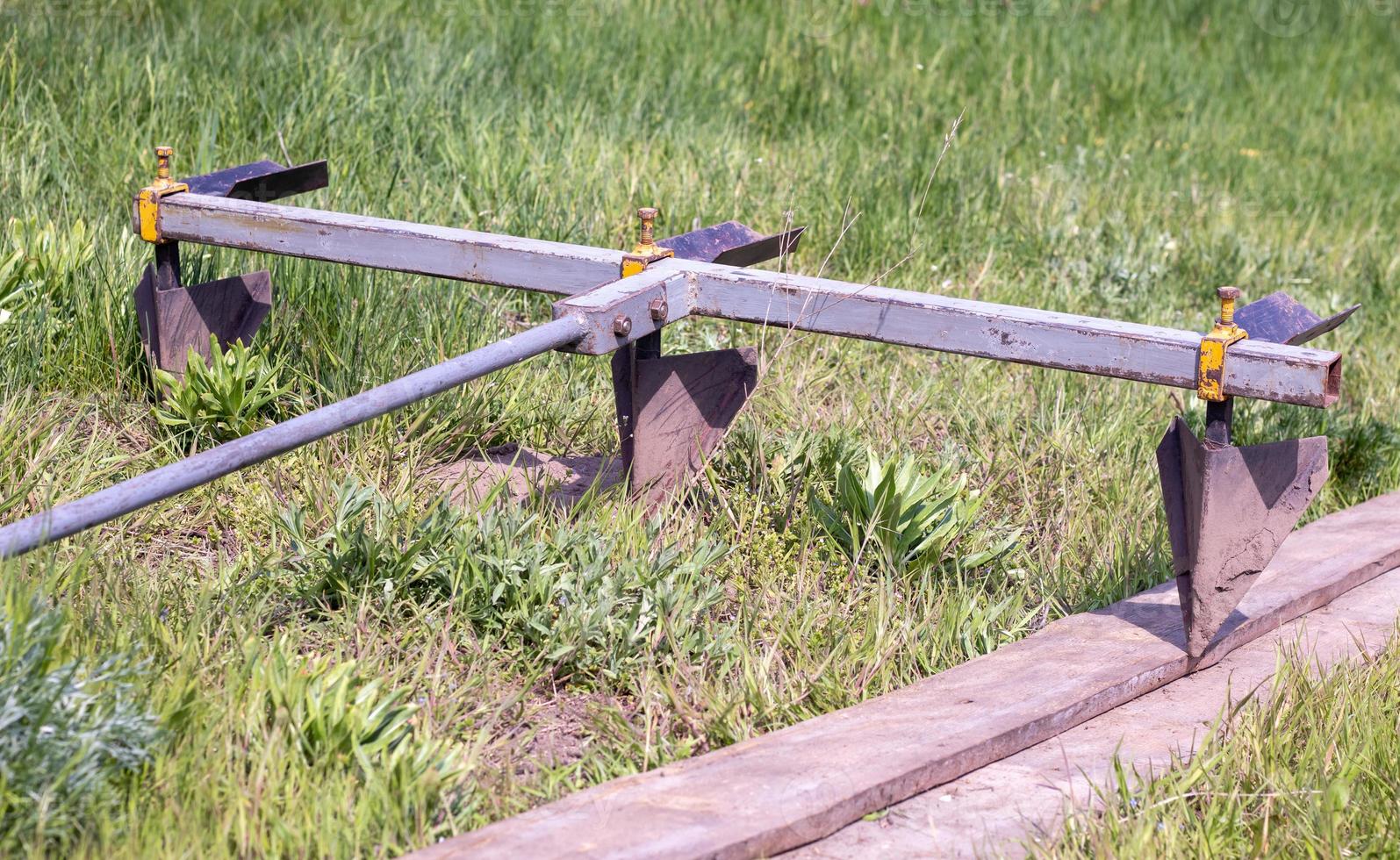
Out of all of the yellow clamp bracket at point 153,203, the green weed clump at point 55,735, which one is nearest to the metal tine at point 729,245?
the yellow clamp bracket at point 153,203

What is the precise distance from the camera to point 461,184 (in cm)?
454

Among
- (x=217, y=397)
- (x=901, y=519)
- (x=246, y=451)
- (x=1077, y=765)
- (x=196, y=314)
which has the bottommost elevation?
(x=1077, y=765)

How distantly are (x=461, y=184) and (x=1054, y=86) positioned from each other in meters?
3.14

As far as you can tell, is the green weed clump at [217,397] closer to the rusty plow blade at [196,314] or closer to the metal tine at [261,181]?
the rusty plow blade at [196,314]

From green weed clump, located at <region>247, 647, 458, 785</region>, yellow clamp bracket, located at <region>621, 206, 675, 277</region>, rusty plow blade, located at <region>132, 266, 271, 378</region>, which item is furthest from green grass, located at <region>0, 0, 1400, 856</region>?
yellow clamp bracket, located at <region>621, 206, 675, 277</region>

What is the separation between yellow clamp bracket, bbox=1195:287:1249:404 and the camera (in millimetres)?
2455

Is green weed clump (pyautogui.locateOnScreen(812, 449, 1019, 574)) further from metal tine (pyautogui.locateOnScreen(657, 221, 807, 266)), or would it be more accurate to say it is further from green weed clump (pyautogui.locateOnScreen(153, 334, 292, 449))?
green weed clump (pyautogui.locateOnScreen(153, 334, 292, 449))

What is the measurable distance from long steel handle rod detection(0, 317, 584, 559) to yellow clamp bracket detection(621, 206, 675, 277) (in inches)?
17.5

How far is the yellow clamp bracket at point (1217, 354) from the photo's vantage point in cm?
246

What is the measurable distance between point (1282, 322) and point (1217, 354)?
0.73 ft

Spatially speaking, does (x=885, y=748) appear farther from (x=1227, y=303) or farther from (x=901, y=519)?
(x=1227, y=303)

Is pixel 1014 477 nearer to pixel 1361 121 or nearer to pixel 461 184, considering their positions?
pixel 461 184

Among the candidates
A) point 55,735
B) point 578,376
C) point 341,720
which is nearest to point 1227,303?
point 341,720

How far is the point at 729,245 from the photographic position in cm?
313
